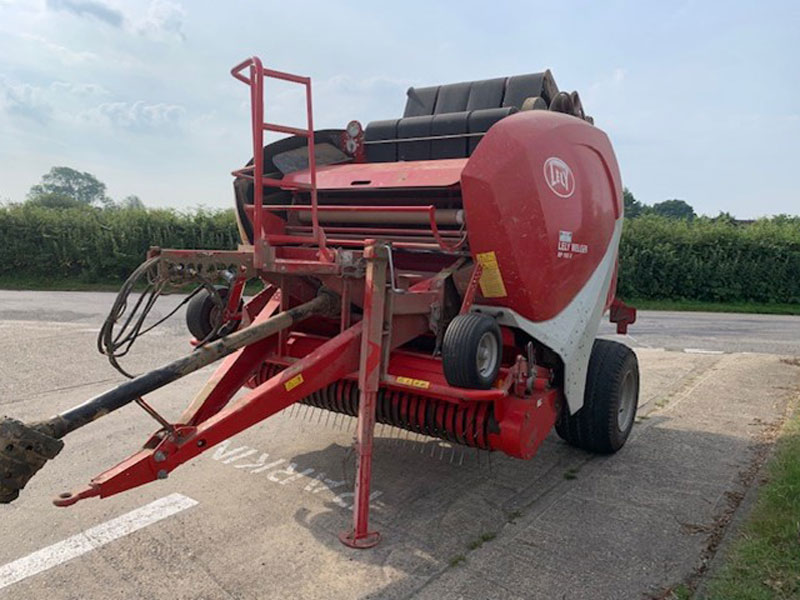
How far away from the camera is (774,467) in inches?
167

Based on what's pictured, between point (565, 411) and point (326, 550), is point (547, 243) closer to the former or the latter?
point (565, 411)

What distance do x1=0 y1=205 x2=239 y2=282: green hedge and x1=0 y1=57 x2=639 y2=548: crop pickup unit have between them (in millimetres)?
14190

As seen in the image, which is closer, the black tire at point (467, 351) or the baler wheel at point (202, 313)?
the black tire at point (467, 351)

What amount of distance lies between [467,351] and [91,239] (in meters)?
17.0

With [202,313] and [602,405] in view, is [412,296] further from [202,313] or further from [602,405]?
[602,405]

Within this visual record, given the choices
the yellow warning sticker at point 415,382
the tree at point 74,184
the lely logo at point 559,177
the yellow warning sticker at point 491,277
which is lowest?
the yellow warning sticker at point 415,382

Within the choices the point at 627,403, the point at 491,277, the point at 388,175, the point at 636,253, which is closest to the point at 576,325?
the point at 491,277

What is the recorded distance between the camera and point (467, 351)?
3.03 m

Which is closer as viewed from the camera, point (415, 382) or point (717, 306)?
point (415, 382)

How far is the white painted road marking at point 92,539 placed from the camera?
2.84 metres

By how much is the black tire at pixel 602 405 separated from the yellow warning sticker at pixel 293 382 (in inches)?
74.0

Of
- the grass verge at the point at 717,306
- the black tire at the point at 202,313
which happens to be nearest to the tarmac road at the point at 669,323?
the grass verge at the point at 717,306

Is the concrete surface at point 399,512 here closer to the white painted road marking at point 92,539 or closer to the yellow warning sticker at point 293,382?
the white painted road marking at point 92,539

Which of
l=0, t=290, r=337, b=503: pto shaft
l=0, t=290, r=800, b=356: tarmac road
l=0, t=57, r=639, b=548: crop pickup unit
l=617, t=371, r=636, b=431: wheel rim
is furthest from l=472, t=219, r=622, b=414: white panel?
l=0, t=290, r=800, b=356: tarmac road
